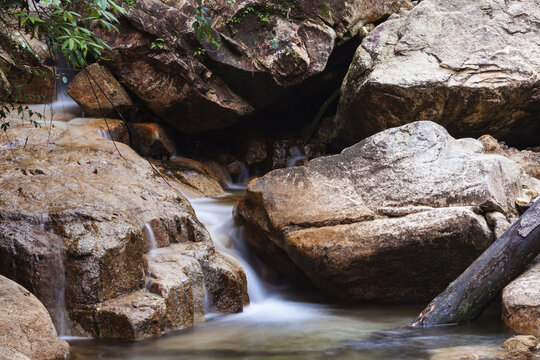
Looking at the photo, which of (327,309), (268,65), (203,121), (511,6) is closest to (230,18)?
(268,65)

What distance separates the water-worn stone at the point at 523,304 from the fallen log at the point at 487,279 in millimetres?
133

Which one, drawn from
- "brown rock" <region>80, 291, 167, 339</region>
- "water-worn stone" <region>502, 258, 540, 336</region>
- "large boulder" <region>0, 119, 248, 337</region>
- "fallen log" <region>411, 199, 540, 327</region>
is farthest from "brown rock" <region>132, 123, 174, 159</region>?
"water-worn stone" <region>502, 258, 540, 336</region>

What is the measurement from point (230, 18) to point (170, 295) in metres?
6.64

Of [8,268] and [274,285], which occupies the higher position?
[8,268]

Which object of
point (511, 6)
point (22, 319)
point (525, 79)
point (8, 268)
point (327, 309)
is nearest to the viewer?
point (22, 319)

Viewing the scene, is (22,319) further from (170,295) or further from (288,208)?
(288,208)

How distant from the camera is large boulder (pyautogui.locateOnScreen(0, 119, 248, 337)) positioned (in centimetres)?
472

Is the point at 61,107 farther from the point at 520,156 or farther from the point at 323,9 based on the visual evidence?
the point at 520,156

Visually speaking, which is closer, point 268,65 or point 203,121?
point 268,65

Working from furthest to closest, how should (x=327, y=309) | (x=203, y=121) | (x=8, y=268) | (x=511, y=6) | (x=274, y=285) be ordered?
(x=203, y=121)
(x=511, y=6)
(x=274, y=285)
(x=327, y=309)
(x=8, y=268)

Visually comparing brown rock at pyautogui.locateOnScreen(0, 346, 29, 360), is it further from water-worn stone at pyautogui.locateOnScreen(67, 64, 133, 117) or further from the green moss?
the green moss

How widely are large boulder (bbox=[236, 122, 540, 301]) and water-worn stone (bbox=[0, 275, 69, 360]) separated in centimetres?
290

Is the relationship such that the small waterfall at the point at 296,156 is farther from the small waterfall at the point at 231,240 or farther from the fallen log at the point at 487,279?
the fallen log at the point at 487,279

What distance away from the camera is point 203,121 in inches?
426
